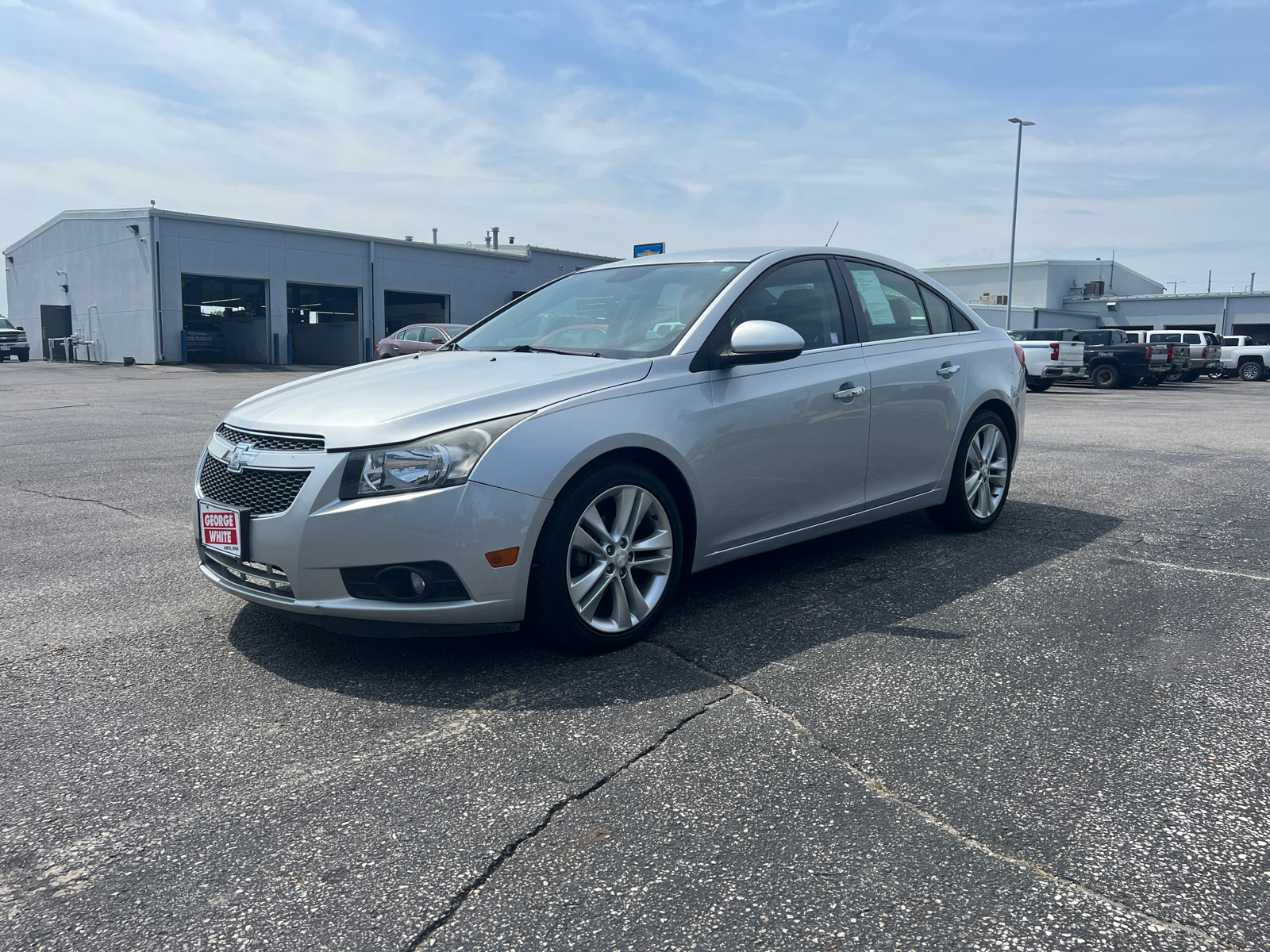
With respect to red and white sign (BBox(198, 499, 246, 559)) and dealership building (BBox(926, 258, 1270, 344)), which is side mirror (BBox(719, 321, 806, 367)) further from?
dealership building (BBox(926, 258, 1270, 344))

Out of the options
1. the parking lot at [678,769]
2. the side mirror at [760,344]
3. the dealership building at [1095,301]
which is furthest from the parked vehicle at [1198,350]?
the side mirror at [760,344]

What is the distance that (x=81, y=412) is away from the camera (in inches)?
591

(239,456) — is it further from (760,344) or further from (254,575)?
(760,344)

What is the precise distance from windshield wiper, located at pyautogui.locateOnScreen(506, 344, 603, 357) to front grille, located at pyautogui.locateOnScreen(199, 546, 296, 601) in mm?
1481

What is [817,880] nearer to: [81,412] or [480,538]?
[480,538]

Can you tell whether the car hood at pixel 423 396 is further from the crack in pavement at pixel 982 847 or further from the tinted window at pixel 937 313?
the tinted window at pixel 937 313

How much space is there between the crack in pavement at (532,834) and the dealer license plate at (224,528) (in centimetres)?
164

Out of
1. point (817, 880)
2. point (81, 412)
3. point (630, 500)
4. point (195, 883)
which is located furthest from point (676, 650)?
point (81, 412)

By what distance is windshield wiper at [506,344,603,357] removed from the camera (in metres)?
4.18

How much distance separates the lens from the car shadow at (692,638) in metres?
3.42

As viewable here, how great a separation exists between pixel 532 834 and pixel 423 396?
1.77m

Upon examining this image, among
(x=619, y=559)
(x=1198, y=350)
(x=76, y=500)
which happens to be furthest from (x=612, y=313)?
(x=1198, y=350)

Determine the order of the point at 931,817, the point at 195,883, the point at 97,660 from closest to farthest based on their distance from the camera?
1. the point at 195,883
2. the point at 931,817
3. the point at 97,660

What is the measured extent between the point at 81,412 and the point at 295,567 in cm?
1376
